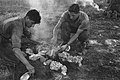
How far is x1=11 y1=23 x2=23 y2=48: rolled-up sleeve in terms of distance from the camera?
2706 mm

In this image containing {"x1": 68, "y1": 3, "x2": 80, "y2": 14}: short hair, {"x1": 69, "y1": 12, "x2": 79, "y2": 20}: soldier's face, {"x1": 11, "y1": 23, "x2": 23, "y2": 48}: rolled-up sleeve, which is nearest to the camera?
{"x1": 11, "y1": 23, "x2": 23, "y2": 48}: rolled-up sleeve

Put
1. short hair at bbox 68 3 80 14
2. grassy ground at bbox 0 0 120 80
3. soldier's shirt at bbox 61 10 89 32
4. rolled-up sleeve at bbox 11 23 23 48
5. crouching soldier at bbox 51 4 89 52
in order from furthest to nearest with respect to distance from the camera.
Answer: soldier's shirt at bbox 61 10 89 32 < crouching soldier at bbox 51 4 89 52 < short hair at bbox 68 3 80 14 < grassy ground at bbox 0 0 120 80 < rolled-up sleeve at bbox 11 23 23 48

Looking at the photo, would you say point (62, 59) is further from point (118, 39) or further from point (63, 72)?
point (118, 39)

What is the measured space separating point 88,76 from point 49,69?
892mm

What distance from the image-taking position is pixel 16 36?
108 inches

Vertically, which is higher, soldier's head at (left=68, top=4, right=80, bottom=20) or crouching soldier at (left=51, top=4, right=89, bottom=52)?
soldier's head at (left=68, top=4, right=80, bottom=20)

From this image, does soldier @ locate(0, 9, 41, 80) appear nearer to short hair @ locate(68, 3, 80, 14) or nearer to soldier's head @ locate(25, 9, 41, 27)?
soldier's head @ locate(25, 9, 41, 27)

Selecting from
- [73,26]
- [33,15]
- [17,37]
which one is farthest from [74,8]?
[17,37]

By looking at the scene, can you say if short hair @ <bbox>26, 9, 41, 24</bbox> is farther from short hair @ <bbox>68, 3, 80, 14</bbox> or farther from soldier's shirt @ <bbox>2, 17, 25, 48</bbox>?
short hair @ <bbox>68, 3, 80, 14</bbox>

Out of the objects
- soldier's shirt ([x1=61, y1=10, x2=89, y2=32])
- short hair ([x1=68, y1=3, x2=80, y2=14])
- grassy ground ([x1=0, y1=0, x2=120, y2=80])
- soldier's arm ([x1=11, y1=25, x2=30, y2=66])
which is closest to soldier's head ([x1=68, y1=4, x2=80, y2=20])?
short hair ([x1=68, y1=3, x2=80, y2=14])

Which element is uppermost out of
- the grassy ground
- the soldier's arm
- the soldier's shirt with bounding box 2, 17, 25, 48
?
the soldier's shirt with bounding box 2, 17, 25, 48

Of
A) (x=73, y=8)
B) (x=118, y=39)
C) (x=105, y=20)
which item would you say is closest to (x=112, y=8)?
(x=105, y=20)

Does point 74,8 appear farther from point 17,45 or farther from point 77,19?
point 17,45

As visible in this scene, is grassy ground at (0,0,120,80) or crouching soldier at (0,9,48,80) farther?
grassy ground at (0,0,120,80)
